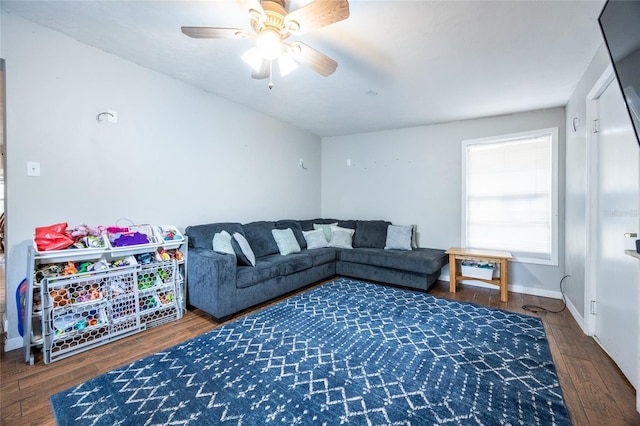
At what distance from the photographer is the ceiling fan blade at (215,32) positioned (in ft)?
5.62

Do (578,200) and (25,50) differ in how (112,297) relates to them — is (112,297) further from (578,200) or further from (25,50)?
(578,200)

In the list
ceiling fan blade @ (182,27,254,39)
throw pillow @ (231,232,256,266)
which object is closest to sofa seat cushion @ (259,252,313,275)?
throw pillow @ (231,232,256,266)

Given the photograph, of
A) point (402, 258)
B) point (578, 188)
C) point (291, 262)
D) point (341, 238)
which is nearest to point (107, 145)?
point (291, 262)

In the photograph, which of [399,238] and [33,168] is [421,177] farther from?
[33,168]

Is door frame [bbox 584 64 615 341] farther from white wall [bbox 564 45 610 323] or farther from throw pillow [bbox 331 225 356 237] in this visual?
throw pillow [bbox 331 225 356 237]

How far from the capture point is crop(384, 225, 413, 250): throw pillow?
4.19 m

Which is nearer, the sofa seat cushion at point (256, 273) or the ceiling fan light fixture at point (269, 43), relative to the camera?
the ceiling fan light fixture at point (269, 43)

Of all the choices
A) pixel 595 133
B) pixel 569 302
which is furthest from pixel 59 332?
pixel 569 302

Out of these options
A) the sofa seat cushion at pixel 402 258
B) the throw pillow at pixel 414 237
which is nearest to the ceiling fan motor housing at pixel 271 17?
the sofa seat cushion at pixel 402 258

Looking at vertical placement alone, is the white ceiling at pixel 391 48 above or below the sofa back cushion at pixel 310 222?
above

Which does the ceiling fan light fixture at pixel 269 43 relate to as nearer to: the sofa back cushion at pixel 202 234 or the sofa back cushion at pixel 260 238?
the sofa back cushion at pixel 202 234

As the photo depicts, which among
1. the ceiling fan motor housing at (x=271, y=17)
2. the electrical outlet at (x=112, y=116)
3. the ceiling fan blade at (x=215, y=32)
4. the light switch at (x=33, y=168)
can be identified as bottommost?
the light switch at (x=33, y=168)

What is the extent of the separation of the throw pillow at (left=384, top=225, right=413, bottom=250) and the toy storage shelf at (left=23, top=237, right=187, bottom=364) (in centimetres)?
291

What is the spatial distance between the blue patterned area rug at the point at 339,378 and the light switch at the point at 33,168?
1659 millimetres
